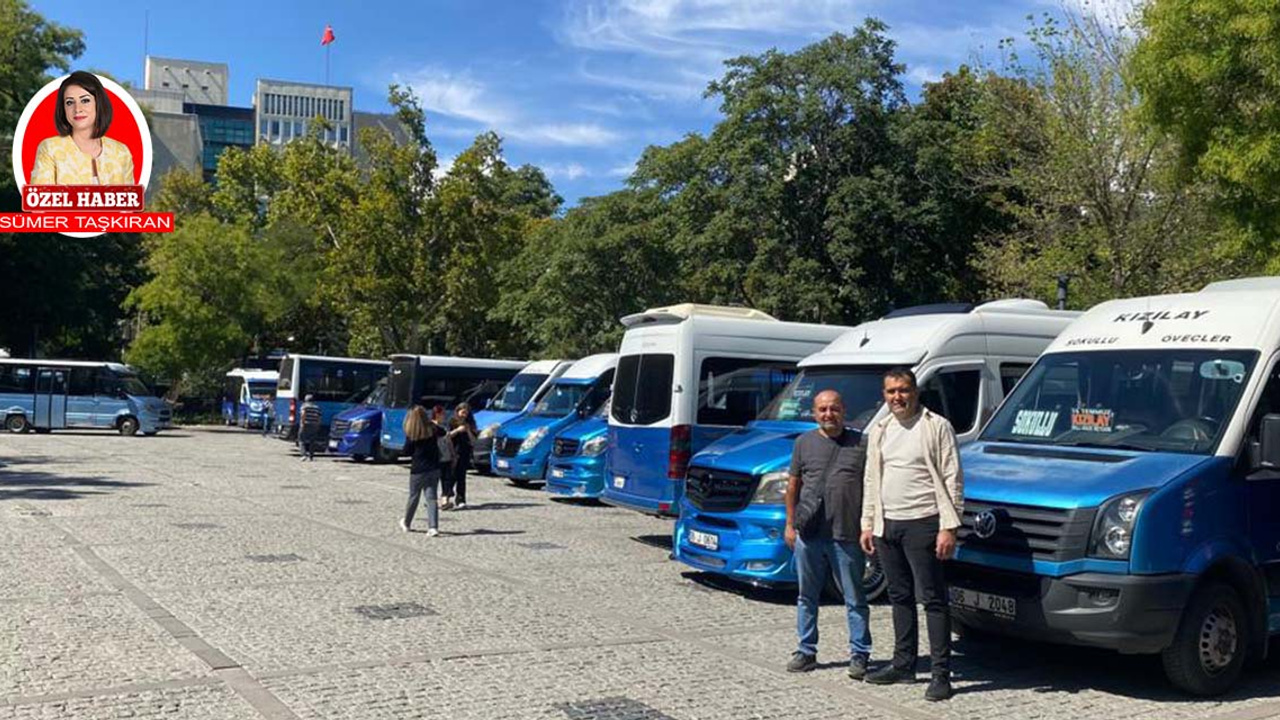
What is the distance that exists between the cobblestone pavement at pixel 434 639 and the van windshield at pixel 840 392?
1.75 meters

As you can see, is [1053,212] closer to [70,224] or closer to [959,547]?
[959,547]

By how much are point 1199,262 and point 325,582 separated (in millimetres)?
17258

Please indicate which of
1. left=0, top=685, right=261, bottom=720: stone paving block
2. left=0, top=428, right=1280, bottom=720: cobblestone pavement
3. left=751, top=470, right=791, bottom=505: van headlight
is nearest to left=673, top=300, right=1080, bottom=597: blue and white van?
left=751, top=470, right=791, bottom=505: van headlight

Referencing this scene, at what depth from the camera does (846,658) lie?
8312mm

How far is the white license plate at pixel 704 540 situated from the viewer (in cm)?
1045

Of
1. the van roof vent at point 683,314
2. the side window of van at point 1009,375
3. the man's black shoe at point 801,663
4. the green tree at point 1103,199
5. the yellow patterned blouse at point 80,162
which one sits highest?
the yellow patterned blouse at point 80,162

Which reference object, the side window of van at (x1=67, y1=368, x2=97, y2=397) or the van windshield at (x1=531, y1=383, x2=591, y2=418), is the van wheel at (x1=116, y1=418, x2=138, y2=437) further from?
the van windshield at (x1=531, y1=383, x2=591, y2=418)

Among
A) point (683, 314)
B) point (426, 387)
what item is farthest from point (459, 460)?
point (426, 387)

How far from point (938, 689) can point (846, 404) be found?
14.2ft

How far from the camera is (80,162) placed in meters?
38.4

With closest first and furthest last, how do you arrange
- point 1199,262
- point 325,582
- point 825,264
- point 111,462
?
point 325,582 < point 1199,262 < point 111,462 < point 825,264

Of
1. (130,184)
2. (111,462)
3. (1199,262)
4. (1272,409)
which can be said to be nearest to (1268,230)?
(1199,262)

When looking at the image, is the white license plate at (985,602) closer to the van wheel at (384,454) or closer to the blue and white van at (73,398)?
the van wheel at (384,454)

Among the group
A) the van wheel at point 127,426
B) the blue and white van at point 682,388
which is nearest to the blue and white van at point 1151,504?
the blue and white van at point 682,388
